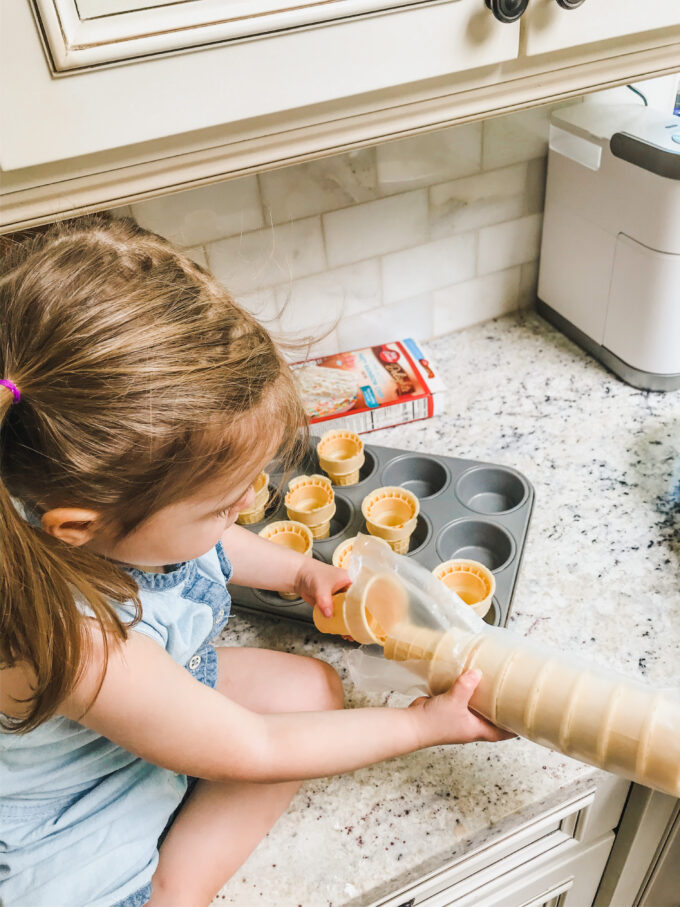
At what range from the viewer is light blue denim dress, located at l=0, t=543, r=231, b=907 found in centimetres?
59

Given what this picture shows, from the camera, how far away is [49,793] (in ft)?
2.01

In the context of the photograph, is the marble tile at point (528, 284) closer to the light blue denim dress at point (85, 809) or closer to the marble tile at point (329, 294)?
the marble tile at point (329, 294)

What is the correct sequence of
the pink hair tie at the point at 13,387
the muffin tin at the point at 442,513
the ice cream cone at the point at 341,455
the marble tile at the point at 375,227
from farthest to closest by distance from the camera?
1. the marble tile at the point at 375,227
2. the ice cream cone at the point at 341,455
3. the muffin tin at the point at 442,513
4. the pink hair tie at the point at 13,387

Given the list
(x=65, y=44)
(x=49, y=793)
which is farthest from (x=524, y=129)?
(x=49, y=793)

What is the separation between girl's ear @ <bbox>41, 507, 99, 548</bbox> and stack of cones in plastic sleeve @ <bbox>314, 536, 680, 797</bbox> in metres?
0.28

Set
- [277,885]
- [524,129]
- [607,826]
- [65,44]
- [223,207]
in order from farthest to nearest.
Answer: [524,129], [223,207], [607,826], [277,885], [65,44]

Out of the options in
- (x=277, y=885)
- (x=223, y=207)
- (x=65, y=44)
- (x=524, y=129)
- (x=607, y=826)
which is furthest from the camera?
(x=524, y=129)

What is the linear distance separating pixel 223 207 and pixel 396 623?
0.59 m

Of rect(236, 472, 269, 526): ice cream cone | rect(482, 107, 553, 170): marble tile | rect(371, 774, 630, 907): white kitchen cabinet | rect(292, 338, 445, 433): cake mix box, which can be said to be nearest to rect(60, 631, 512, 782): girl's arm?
rect(371, 774, 630, 907): white kitchen cabinet

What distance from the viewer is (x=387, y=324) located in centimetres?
116

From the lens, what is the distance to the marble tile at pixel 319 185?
0.96 metres

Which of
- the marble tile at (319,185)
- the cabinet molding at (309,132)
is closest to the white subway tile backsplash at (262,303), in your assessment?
the marble tile at (319,185)

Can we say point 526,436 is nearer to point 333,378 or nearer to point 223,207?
point 333,378

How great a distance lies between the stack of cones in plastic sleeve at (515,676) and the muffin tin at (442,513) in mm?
119
